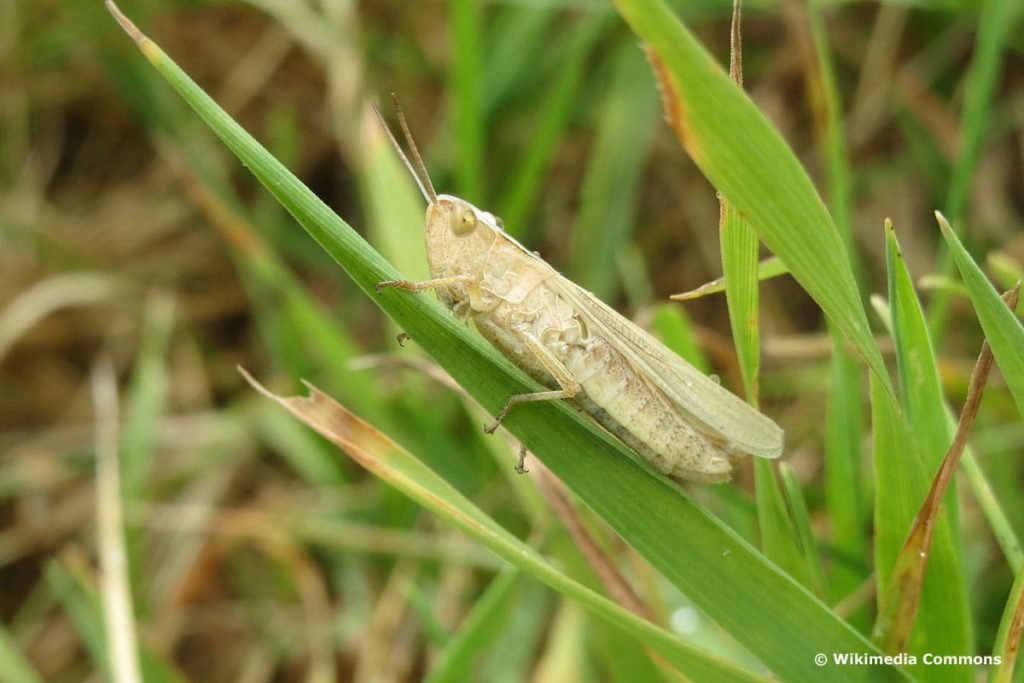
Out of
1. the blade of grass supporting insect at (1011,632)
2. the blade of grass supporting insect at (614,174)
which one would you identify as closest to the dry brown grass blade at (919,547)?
the blade of grass supporting insect at (1011,632)

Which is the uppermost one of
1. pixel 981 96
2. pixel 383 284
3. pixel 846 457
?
pixel 383 284

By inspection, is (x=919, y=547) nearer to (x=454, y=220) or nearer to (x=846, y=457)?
(x=846, y=457)

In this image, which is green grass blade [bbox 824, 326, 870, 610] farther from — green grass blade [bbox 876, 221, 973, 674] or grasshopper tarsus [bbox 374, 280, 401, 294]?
grasshopper tarsus [bbox 374, 280, 401, 294]

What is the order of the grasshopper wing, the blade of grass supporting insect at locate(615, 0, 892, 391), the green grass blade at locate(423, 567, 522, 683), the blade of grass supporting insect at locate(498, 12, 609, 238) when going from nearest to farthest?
the blade of grass supporting insect at locate(615, 0, 892, 391), the grasshopper wing, the green grass blade at locate(423, 567, 522, 683), the blade of grass supporting insect at locate(498, 12, 609, 238)

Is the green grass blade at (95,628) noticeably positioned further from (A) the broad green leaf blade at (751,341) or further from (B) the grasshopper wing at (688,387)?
(A) the broad green leaf blade at (751,341)

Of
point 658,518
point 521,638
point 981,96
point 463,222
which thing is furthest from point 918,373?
point 521,638

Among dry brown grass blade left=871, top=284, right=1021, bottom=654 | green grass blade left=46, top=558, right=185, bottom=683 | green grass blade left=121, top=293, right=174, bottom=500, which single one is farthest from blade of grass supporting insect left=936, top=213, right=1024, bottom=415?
green grass blade left=121, top=293, right=174, bottom=500

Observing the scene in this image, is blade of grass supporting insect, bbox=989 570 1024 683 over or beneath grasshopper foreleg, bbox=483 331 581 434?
beneath
